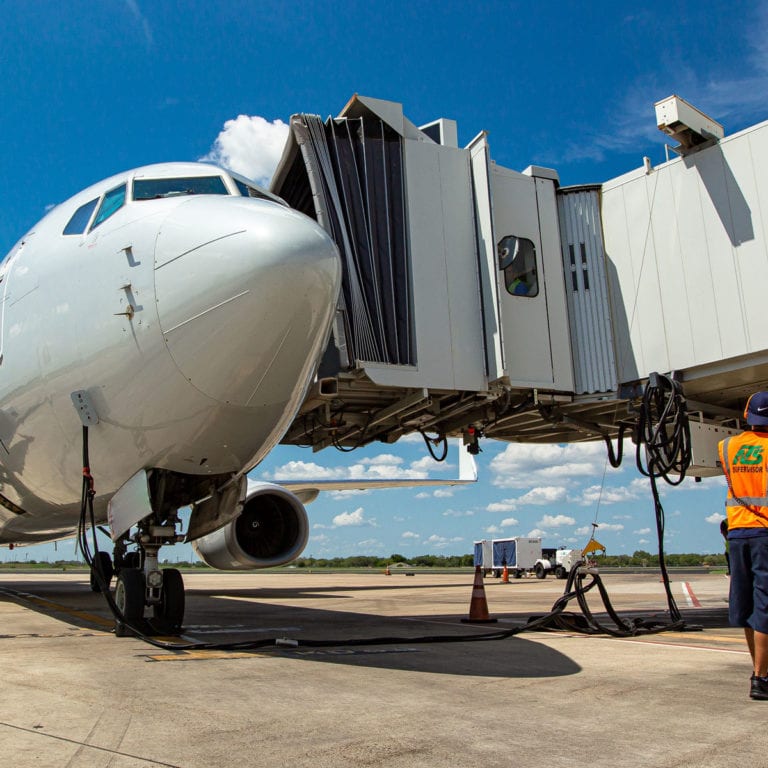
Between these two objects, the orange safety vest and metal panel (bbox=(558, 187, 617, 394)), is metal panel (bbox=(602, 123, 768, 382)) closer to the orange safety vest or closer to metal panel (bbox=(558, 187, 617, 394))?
metal panel (bbox=(558, 187, 617, 394))

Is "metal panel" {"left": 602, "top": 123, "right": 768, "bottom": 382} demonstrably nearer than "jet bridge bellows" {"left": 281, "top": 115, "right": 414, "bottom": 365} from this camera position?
Yes

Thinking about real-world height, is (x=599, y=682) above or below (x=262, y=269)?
below

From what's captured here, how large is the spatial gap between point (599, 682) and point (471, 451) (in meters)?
6.52

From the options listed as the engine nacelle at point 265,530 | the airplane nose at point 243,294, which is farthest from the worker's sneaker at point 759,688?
the engine nacelle at point 265,530

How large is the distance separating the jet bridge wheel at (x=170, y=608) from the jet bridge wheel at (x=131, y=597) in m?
0.22

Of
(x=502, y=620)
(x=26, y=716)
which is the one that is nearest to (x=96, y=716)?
(x=26, y=716)

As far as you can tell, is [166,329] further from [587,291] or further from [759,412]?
[587,291]

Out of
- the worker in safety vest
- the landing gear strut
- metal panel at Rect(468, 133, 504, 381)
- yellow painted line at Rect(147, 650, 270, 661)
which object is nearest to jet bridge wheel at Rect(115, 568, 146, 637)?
the landing gear strut

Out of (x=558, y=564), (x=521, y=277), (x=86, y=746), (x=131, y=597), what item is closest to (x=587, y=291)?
(x=521, y=277)

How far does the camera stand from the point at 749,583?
4.37 m

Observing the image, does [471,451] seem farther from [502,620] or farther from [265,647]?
[265,647]

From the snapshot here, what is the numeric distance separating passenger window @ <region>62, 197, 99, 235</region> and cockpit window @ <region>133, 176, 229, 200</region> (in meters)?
0.52

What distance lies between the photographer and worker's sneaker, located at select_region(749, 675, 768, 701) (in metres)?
4.10

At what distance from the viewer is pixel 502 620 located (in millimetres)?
9383
